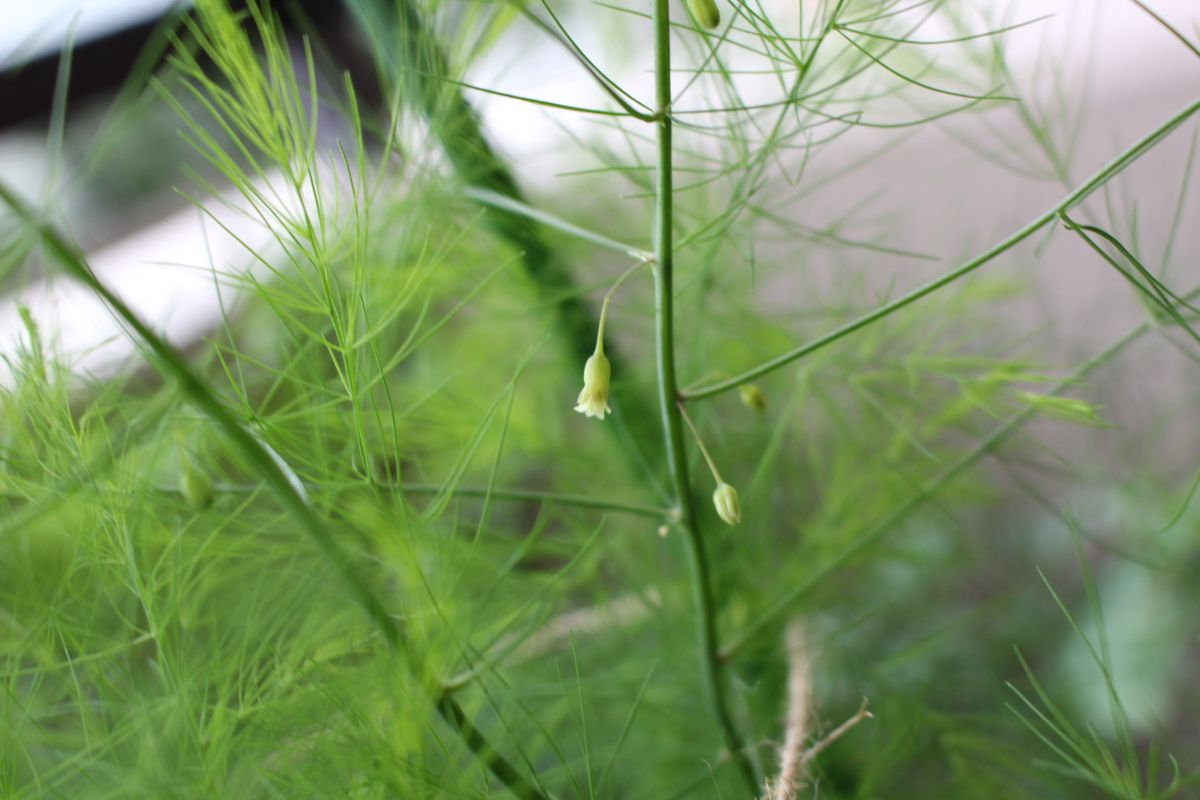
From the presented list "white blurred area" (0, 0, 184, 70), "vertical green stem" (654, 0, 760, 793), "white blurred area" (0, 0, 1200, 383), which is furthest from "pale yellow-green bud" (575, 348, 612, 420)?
"white blurred area" (0, 0, 1200, 383)

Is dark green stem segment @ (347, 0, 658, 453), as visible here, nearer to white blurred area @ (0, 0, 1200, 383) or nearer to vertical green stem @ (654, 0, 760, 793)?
vertical green stem @ (654, 0, 760, 793)

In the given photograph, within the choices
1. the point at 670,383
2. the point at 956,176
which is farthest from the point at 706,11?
the point at 956,176

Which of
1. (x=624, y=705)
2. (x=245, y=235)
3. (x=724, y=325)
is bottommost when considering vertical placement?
(x=624, y=705)

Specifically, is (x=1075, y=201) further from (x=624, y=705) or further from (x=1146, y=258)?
(x=1146, y=258)

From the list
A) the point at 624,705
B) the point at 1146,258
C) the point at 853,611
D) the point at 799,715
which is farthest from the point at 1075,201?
the point at 1146,258

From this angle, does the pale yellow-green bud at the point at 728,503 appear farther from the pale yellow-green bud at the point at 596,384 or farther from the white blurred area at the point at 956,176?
the white blurred area at the point at 956,176

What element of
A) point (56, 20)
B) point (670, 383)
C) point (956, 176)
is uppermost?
point (56, 20)

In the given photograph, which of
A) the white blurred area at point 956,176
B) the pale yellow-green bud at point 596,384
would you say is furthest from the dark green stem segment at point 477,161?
the white blurred area at point 956,176

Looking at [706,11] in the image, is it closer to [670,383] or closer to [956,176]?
[670,383]
